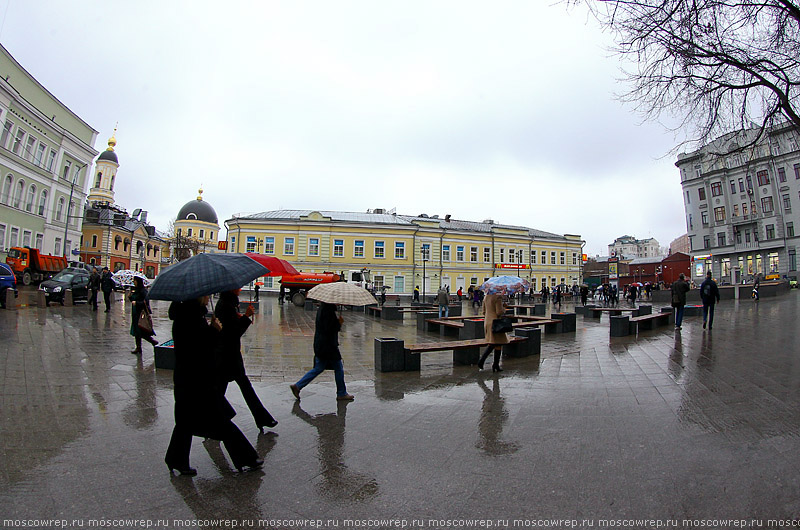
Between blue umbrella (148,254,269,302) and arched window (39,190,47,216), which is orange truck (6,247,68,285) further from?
blue umbrella (148,254,269,302)

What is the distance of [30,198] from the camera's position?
126 ft

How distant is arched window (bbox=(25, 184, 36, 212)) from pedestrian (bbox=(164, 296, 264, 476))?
4695 centimetres

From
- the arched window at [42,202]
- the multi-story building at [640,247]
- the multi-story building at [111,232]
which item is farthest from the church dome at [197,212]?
the multi-story building at [640,247]

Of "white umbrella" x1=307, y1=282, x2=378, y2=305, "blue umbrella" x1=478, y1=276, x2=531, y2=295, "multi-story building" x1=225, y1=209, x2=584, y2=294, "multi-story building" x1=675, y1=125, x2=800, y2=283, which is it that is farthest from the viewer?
"multi-story building" x1=675, y1=125, x2=800, y2=283

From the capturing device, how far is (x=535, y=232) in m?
64.3

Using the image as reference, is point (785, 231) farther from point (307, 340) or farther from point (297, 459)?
point (297, 459)

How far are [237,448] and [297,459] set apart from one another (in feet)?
1.84

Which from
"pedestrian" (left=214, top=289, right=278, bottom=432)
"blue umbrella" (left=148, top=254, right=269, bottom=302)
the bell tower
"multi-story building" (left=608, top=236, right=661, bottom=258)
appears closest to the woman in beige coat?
"pedestrian" (left=214, top=289, right=278, bottom=432)

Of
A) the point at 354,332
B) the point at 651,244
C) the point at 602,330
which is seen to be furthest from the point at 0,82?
the point at 651,244

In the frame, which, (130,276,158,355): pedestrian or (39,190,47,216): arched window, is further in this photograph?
(39,190,47,216): arched window

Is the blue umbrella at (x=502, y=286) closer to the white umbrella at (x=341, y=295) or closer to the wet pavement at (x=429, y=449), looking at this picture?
the wet pavement at (x=429, y=449)

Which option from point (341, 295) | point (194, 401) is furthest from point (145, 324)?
point (194, 401)

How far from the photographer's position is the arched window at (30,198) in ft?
124

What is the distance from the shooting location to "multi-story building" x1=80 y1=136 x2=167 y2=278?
65.3 metres
